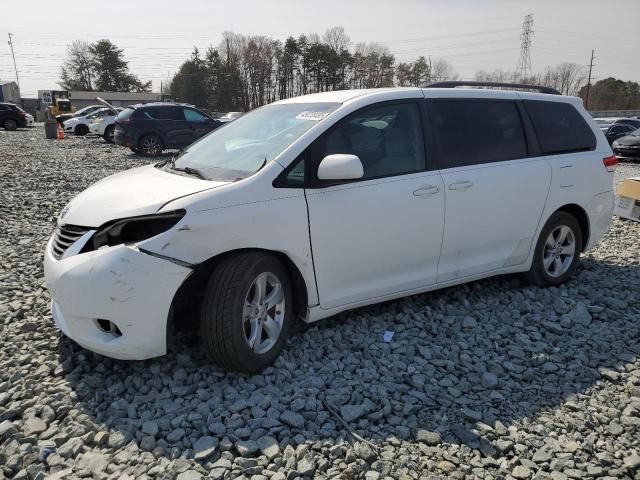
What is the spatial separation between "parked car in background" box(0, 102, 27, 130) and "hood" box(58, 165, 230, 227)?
35.2 metres

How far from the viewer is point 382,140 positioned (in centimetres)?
382

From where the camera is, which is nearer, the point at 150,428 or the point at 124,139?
the point at 150,428

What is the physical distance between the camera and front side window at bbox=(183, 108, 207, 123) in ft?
57.5

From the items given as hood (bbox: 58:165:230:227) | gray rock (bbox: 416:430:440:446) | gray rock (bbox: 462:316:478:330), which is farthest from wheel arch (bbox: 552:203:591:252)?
hood (bbox: 58:165:230:227)

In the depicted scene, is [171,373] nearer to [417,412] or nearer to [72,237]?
[72,237]

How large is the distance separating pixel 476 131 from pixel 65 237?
10.4 ft

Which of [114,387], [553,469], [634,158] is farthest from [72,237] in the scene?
[634,158]

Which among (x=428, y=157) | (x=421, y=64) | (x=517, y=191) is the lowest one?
(x=517, y=191)

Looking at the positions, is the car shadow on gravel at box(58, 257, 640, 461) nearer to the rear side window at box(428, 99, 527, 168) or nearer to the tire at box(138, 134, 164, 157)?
the rear side window at box(428, 99, 527, 168)

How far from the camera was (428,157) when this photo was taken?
396 centimetres

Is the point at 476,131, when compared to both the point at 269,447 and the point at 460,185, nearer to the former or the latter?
the point at 460,185

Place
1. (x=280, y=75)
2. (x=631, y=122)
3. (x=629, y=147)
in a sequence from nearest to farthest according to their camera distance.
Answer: (x=629, y=147)
(x=631, y=122)
(x=280, y=75)

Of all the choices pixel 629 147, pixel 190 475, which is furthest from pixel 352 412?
pixel 629 147

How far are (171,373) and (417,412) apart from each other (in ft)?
5.00
